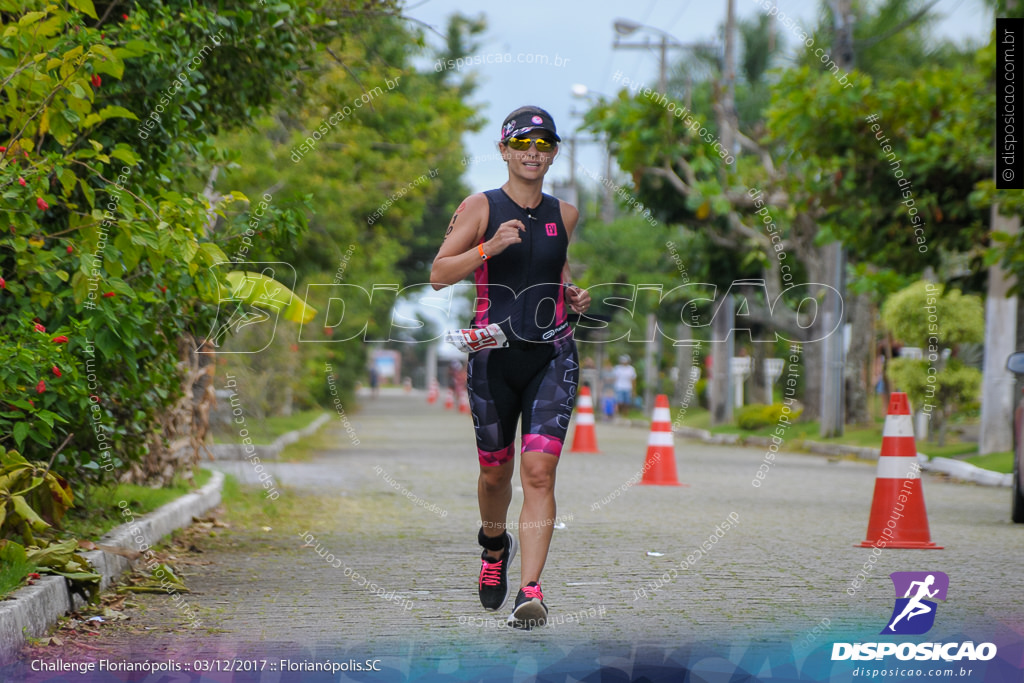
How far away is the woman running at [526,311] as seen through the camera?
5.70 m

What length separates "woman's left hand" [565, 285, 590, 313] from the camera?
574 cm

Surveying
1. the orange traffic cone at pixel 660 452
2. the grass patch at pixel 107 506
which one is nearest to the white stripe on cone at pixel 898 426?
the orange traffic cone at pixel 660 452

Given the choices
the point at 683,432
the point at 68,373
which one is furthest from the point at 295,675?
the point at 683,432

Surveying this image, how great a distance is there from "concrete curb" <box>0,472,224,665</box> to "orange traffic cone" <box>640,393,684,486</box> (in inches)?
177

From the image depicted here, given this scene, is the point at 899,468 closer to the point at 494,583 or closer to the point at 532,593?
the point at 494,583

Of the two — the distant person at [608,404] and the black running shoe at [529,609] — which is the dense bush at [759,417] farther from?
the black running shoe at [529,609]

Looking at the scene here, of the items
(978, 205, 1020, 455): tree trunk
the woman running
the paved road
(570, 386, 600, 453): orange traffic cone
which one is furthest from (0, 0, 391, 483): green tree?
(570, 386, 600, 453): orange traffic cone

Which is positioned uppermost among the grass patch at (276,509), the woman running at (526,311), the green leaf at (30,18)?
the green leaf at (30,18)

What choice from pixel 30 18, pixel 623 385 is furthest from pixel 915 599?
pixel 623 385

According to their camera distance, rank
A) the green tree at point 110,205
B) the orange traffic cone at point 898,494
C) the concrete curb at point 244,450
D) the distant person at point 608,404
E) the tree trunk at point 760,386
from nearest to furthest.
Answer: the green tree at point 110,205
the orange traffic cone at point 898,494
the concrete curb at point 244,450
the tree trunk at point 760,386
the distant person at point 608,404

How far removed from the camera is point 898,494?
28.2 feet

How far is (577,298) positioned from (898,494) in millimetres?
3723

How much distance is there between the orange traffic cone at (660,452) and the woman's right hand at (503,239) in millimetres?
7586

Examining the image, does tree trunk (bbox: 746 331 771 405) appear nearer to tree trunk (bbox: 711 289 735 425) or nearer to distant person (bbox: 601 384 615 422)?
tree trunk (bbox: 711 289 735 425)
